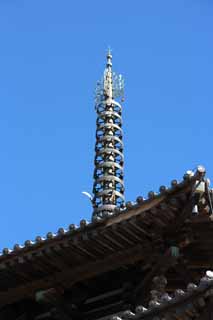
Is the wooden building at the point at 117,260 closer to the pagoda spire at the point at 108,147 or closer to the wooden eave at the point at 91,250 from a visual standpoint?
the wooden eave at the point at 91,250

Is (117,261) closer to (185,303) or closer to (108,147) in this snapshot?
(185,303)

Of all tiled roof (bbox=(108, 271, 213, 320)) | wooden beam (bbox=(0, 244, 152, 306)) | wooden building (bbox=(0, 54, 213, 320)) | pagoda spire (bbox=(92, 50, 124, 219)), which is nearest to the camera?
tiled roof (bbox=(108, 271, 213, 320))

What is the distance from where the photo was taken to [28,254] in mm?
13422

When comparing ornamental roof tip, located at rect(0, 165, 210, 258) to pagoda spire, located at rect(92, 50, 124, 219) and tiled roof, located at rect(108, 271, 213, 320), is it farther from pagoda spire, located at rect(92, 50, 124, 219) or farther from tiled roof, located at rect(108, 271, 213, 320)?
pagoda spire, located at rect(92, 50, 124, 219)

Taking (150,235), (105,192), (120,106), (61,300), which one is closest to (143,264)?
(150,235)

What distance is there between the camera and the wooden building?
1248 cm

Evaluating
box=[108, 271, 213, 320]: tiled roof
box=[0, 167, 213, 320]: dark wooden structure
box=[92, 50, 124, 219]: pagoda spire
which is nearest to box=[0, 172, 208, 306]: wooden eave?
box=[0, 167, 213, 320]: dark wooden structure

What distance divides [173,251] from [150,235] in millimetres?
489

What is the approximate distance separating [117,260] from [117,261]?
0.02m

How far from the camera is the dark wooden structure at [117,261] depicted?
12.5 metres

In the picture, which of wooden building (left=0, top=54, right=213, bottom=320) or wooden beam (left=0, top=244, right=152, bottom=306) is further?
wooden beam (left=0, top=244, right=152, bottom=306)

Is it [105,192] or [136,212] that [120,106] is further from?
[136,212]

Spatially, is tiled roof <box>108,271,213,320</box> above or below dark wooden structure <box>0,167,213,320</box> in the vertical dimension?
below

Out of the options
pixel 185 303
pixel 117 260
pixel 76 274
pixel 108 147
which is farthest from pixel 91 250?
pixel 108 147
